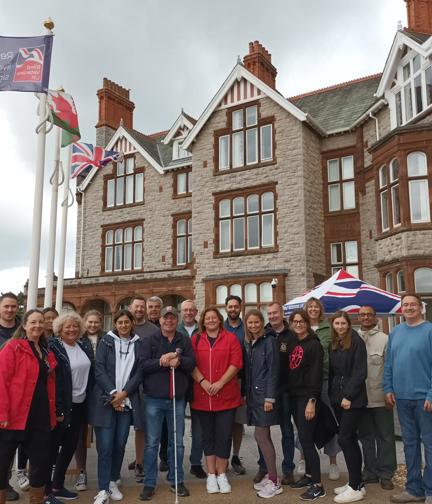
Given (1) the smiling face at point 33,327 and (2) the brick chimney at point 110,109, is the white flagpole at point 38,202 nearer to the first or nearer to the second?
(1) the smiling face at point 33,327

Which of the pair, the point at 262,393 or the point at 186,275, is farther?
the point at 186,275

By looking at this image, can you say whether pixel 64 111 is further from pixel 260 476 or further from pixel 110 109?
pixel 110 109

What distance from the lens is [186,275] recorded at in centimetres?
1939

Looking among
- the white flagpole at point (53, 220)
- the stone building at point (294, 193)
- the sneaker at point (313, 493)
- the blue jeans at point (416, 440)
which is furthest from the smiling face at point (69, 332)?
the stone building at point (294, 193)

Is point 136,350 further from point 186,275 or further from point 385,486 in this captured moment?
point 186,275

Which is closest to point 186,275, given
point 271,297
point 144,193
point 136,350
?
point 271,297

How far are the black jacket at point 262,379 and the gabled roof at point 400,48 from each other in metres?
12.5

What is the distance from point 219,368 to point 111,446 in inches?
55.4

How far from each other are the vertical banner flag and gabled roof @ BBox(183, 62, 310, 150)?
1003 cm

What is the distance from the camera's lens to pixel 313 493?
506 centimetres

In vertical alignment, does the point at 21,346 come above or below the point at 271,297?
below

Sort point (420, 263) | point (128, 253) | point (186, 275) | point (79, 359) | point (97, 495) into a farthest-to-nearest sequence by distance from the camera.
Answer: point (128, 253)
point (186, 275)
point (420, 263)
point (79, 359)
point (97, 495)

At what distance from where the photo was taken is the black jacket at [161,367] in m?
5.37

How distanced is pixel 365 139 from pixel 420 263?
617 centimetres
